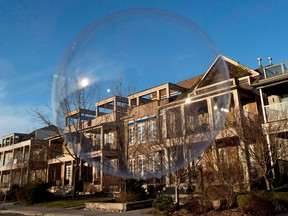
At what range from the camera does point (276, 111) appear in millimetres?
18688

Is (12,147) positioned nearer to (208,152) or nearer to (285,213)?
(208,152)

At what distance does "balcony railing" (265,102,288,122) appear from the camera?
18.0 meters

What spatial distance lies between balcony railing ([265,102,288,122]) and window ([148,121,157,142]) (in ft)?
27.4

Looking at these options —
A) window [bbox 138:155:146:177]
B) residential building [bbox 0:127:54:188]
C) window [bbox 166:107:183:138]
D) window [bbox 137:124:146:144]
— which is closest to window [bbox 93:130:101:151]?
residential building [bbox 0:127:54:188]

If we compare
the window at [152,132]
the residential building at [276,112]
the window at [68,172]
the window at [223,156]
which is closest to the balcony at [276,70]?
the residential building at [276,112]

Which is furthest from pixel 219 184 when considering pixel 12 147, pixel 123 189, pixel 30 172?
pixel 12 147

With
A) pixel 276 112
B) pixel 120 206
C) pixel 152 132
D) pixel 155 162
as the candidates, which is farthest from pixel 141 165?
pixel 276 112

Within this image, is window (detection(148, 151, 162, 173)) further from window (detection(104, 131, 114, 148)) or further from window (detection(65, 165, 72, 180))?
window (detection(65, 165, 72, 180))

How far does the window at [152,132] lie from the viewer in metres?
14.5

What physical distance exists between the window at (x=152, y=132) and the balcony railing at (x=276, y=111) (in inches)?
328

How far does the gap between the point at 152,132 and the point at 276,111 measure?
29.8 ft

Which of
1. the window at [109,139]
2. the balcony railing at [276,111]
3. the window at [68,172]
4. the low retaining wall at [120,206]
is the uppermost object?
the balcony railing at [276,111]

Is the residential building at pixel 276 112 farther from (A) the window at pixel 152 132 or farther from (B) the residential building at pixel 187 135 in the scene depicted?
(A) the window at pixel 152 132

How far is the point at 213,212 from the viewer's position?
455 inches
